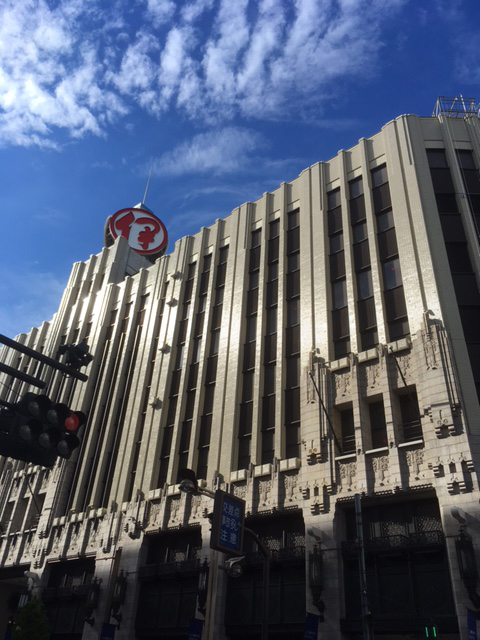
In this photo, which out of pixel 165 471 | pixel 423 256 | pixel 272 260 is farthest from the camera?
pixel 272 260

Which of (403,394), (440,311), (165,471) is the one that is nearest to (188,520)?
(165,471)

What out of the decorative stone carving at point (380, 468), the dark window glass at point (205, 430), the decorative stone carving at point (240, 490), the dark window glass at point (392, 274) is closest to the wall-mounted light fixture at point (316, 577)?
the decorative stone carving at point (380, 468)

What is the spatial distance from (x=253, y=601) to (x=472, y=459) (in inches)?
525

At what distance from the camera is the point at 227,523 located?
19281mm

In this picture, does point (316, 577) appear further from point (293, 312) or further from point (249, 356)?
point (293, 312)

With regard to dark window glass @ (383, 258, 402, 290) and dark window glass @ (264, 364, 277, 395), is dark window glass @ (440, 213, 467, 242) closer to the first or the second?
dark window glass @ (383, 258, 402, 290)

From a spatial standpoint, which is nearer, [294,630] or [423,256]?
[294,630]

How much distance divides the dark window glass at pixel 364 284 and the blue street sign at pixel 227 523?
684 inches

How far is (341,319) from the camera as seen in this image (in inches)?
1305

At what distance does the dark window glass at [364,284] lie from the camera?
33.1 meters

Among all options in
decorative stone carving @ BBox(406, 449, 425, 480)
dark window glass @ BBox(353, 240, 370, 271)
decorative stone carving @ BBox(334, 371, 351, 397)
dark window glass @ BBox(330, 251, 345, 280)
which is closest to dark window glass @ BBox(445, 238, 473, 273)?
dark window glass @ BBox(353, 240, 370, 271)

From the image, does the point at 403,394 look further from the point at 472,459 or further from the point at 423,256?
the point at 423,256

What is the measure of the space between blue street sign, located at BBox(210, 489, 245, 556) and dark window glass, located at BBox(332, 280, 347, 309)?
675 inches

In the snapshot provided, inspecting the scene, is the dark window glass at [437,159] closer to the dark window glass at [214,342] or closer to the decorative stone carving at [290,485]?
the dark window glass at [214,342]
